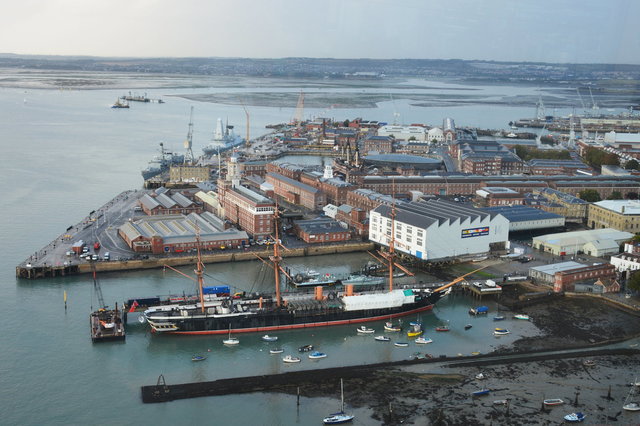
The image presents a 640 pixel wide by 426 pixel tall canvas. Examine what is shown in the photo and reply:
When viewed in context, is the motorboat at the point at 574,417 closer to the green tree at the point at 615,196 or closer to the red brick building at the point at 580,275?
the red brick building at the point at 580,275

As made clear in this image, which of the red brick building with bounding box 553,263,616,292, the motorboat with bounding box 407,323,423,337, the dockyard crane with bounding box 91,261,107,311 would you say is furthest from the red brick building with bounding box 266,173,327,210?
the motorboat with bounding box 407,323,423,337

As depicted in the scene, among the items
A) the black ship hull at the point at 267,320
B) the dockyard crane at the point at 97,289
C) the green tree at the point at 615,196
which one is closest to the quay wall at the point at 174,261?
the dockyard crane at the point at 97,289

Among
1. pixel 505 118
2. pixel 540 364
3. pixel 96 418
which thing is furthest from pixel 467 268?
pixel 505 118

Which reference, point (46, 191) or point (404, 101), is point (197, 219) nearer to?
point (46, 191)

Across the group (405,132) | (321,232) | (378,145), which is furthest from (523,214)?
(405,132)

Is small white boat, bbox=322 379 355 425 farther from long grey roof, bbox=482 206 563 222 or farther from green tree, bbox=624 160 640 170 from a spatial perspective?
green tree, bbox=624 160 640 170
